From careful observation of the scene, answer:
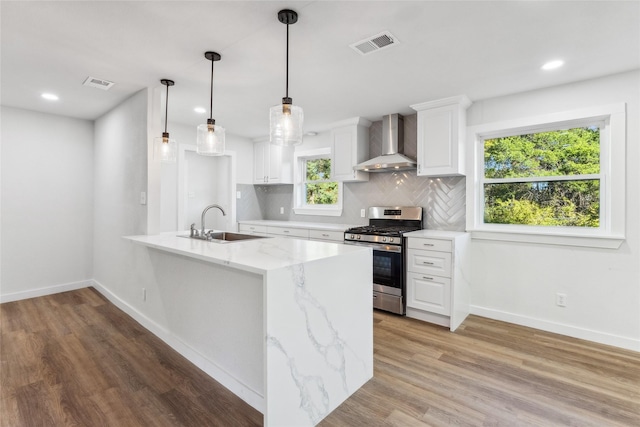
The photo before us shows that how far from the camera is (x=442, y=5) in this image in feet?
5.83

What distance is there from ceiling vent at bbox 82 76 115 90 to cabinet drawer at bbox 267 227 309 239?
254 cm

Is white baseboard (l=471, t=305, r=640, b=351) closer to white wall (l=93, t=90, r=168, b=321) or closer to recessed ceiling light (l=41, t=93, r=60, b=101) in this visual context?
white wall (l=93, t=90, r=168, b=321)

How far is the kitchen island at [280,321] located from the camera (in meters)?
1.54

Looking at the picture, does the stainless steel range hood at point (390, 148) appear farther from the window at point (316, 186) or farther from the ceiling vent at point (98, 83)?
the ceiling vent at point (98, 83)

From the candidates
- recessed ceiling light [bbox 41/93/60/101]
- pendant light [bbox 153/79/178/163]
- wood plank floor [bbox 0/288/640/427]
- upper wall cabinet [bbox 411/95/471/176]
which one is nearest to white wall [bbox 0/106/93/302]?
recessed ceiling light [bbox 41/93/60/101]

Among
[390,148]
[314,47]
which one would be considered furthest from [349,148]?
[314,47]

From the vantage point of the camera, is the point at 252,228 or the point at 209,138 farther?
the point at 252,228

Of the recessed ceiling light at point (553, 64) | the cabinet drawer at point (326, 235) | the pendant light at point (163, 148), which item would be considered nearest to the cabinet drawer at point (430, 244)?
the cabinet drawer at point (326, 235)

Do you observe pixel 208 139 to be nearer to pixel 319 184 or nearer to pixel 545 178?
pixel 319 184

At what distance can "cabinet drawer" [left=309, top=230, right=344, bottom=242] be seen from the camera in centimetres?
384

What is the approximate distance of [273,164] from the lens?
5172 millimetres

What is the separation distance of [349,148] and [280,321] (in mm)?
2972

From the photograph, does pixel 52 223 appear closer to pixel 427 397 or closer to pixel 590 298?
pixel 427 397

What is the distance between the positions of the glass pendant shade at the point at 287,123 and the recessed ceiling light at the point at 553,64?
81.9 inches
